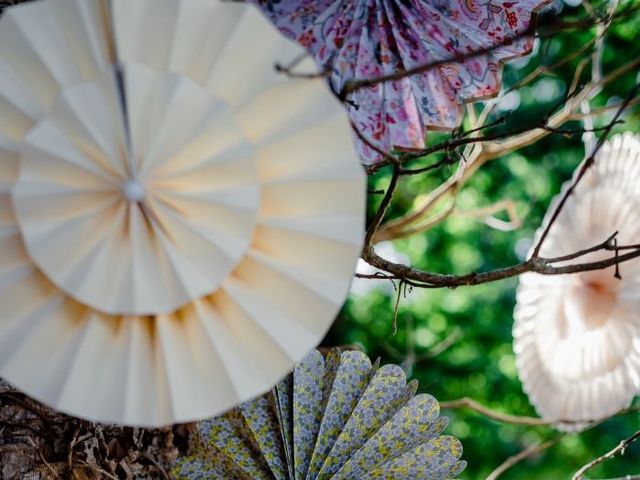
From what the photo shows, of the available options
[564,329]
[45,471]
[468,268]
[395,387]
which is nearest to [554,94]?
[468,268]

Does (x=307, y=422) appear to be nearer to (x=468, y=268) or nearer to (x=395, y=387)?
(x=395, y=387)

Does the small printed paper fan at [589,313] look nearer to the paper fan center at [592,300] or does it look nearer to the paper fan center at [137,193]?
the paper fan center at [592,300]

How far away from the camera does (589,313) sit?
1.80m

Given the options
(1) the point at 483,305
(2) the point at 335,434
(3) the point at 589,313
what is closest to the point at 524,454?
(3) the point at 589,313

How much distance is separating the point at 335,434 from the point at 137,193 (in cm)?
46

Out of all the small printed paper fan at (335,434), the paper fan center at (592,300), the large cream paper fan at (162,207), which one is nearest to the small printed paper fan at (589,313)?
the paper fan center at (592,300)

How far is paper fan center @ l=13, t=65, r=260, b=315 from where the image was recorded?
76 centimetres

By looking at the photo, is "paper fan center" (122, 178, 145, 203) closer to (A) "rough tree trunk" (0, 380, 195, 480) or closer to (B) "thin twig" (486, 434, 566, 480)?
(A) "rough tree trunk" (0, 380, 195, 480)

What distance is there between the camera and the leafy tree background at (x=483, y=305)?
3.72 m

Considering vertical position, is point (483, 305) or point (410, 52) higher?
point (483, 305)

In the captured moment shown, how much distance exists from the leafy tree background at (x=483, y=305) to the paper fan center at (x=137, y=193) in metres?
2.87

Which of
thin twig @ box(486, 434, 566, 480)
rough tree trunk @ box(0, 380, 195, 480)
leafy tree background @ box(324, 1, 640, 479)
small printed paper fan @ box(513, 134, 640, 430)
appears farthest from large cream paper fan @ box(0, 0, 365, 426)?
leafy tree background @ box(324, 1, 640, 479)

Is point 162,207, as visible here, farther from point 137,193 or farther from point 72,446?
point 72,446

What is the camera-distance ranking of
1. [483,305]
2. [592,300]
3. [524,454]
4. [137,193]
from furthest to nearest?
[483,305]
[592,300]
[524,454]
[137,193]
